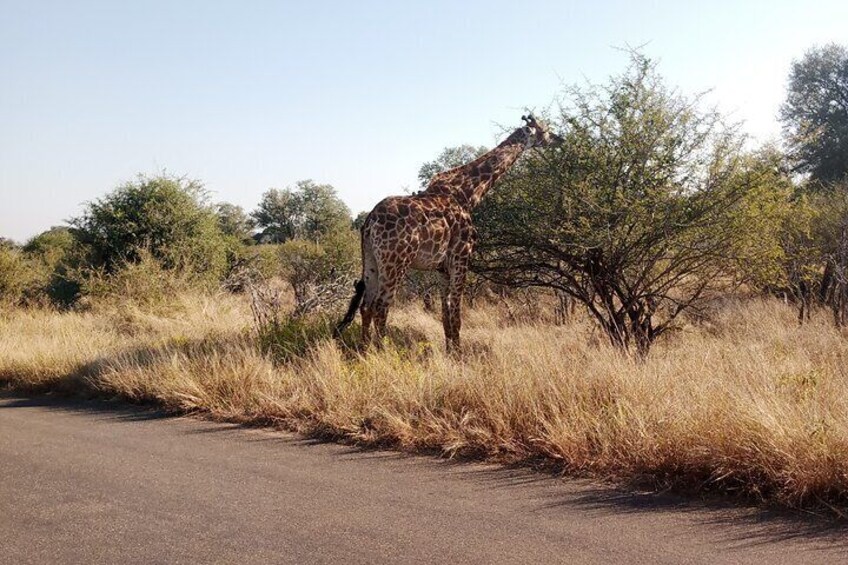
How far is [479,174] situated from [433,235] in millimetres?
1294

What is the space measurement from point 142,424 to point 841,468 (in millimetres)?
5813

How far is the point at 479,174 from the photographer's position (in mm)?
8992

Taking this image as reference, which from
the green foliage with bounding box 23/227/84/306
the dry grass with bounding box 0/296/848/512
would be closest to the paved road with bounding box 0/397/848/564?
the dry grass with bounding box 0/296/848/512

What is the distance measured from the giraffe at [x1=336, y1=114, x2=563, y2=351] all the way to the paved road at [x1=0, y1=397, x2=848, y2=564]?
3.10 m

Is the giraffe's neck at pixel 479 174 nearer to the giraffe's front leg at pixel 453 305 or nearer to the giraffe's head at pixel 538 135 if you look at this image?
the giraffe's head at pixel 538 135

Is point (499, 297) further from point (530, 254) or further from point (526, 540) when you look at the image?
point (526, 540)

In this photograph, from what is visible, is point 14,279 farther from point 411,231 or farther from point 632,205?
point 632,205

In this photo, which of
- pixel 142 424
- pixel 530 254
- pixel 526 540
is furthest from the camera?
pixel 530 254

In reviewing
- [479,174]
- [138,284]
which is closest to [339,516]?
[479,174]

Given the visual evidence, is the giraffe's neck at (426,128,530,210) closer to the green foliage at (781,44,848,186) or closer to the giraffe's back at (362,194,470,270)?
the giraffe's back at (362,194,470,270)

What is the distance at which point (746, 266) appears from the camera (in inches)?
333

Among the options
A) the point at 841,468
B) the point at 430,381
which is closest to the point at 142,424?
the point at 430,381

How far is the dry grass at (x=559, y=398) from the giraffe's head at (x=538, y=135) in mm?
2538

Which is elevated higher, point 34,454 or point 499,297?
point 499,297
